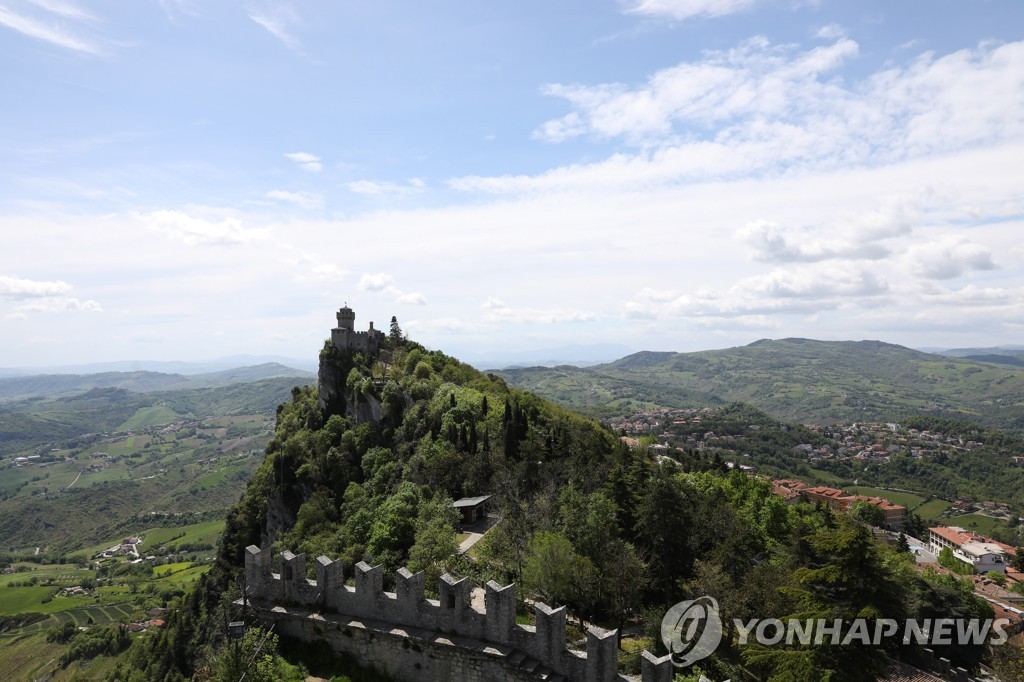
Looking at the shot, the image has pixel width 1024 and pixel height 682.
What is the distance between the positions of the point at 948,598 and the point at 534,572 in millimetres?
36820

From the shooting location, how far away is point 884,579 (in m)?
16.5

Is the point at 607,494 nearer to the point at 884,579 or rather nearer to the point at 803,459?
the point at 884,579

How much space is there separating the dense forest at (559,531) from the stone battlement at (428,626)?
1182 millimetres

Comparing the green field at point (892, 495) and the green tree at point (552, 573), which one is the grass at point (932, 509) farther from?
the green tree at point (552, 573)

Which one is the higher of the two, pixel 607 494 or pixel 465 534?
pixel 607 494

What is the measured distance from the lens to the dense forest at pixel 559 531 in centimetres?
1712

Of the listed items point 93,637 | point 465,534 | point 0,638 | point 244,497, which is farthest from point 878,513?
point 0,638

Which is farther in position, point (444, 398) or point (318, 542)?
point (444, 398)

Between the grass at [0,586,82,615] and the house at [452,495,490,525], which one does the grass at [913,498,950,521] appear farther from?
the grass at [0,586,82,615]

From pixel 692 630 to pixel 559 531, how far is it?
27.4ft

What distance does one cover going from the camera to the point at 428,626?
1695 centimetres

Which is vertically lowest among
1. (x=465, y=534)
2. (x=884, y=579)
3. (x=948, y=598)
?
(x=948, y=598)

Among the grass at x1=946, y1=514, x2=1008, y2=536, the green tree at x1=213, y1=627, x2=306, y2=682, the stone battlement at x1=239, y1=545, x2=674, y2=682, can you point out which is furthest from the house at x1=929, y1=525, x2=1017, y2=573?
the green tree at x1=213, y1=627, x2=306, y2=682

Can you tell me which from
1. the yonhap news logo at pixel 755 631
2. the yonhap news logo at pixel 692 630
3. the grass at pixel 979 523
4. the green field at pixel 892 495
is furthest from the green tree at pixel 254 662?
the green field at pixel 892 495
